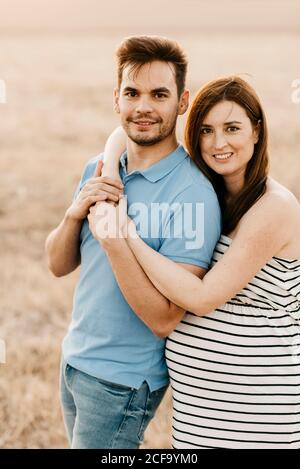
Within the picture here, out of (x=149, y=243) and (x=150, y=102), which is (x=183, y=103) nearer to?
(x=150, y=102)

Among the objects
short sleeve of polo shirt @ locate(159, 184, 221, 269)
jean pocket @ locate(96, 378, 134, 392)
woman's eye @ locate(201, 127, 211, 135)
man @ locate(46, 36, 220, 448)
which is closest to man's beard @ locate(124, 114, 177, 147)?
man @ locate(46, 36, 220, 448)

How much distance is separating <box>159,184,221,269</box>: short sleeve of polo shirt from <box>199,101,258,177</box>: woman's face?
0.16 metres

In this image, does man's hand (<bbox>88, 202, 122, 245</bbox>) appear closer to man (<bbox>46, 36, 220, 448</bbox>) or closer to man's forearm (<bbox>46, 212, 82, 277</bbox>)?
man (<bbox>46, 36, 220, 448</bbox>)

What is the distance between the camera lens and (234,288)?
1979mm

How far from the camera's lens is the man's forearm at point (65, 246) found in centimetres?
220

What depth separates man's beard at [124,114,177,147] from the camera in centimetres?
211

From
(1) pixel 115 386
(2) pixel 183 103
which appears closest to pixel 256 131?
(2) pixel 183 103

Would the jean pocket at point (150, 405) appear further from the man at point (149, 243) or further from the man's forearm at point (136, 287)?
the man's forearm at point (136, 287)

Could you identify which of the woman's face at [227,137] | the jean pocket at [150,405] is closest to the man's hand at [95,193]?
the woman's face at [227,137]

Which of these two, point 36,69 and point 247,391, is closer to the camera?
point 247,391

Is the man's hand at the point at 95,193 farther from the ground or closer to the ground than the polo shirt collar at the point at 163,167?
closer to the ground

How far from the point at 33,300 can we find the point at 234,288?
3021 millimetres
